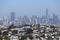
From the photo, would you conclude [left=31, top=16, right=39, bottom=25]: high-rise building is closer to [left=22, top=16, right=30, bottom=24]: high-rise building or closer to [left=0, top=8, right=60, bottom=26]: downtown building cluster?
[left=0, top=8, right=60, bottom=26]: downtown building cluster

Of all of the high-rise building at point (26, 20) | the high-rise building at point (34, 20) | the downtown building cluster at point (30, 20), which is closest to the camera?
the downtown building cluster at point (30, 20)

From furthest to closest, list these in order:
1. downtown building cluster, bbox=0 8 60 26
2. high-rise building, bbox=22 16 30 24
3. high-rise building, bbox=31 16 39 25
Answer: high-rise building, bbox=31 16 39 25, high-rise building, bbox=22 16 30 24, downtown building cluster, bbox=0 8 60 26

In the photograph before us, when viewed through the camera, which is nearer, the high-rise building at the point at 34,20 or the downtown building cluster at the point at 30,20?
the downtown building cluster at the point at 30,20

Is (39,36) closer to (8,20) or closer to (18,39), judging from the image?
(18,39)

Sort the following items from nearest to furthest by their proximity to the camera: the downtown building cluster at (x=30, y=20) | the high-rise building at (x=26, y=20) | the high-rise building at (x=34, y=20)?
the downtown building cluster at (x=30, y=20), the high-rise building at (x=26, y=20), the high-rise building at (x=34, y=20)

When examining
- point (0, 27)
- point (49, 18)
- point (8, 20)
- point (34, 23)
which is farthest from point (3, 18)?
point (49, 18)

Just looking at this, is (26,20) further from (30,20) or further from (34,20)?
(34,20)

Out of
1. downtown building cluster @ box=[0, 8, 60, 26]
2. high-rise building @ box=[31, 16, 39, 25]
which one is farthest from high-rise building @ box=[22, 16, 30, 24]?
high-rise building @ box=[31, 16, 39, 25]

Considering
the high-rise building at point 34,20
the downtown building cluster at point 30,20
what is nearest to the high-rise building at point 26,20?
the downtown building cluster at point 30,20

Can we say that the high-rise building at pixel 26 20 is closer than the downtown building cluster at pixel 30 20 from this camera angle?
No

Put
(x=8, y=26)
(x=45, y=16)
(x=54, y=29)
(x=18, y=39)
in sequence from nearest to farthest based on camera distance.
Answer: (x=18, y=39) < (x=54, y=29) < (x=8, y=26) < (x=45, y=16)

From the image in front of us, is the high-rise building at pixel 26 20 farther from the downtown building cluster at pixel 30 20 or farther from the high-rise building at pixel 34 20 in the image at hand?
the high-rise building at pixel 34 20
